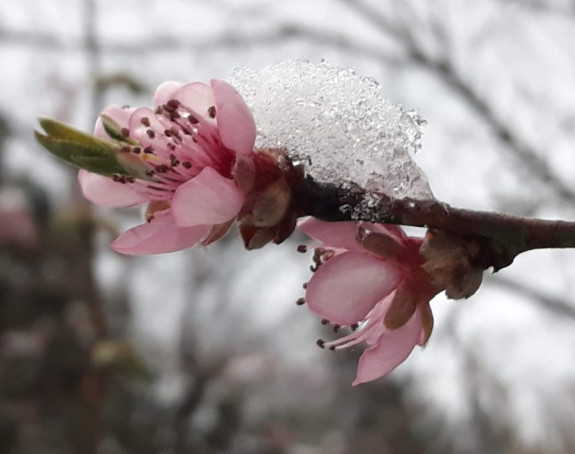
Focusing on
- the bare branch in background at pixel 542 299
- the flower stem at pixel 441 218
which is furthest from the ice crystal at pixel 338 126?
the bare branch in background at pixel 542 299

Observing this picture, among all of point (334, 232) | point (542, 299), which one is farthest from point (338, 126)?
point (542, 299)

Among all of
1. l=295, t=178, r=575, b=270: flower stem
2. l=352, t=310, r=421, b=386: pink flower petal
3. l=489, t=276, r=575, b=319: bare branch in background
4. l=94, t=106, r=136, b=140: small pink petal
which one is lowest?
l=489, t=276, r=575, b=319: bare branch in background

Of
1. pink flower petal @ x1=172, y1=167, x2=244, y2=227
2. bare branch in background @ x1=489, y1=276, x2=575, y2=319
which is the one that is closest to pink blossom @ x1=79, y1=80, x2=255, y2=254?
pink flower petal @ x1=172, y1=167, x2=244, y2=227

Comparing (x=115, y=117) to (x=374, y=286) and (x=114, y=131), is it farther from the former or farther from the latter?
(x=374, y=286)

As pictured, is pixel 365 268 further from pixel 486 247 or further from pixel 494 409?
pixel 494 409

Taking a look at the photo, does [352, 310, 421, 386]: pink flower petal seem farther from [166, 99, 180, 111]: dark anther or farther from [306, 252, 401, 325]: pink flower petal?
[166, 99, 180, 111]: dark anther

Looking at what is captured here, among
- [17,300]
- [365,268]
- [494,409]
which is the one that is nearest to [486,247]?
[365,268]
